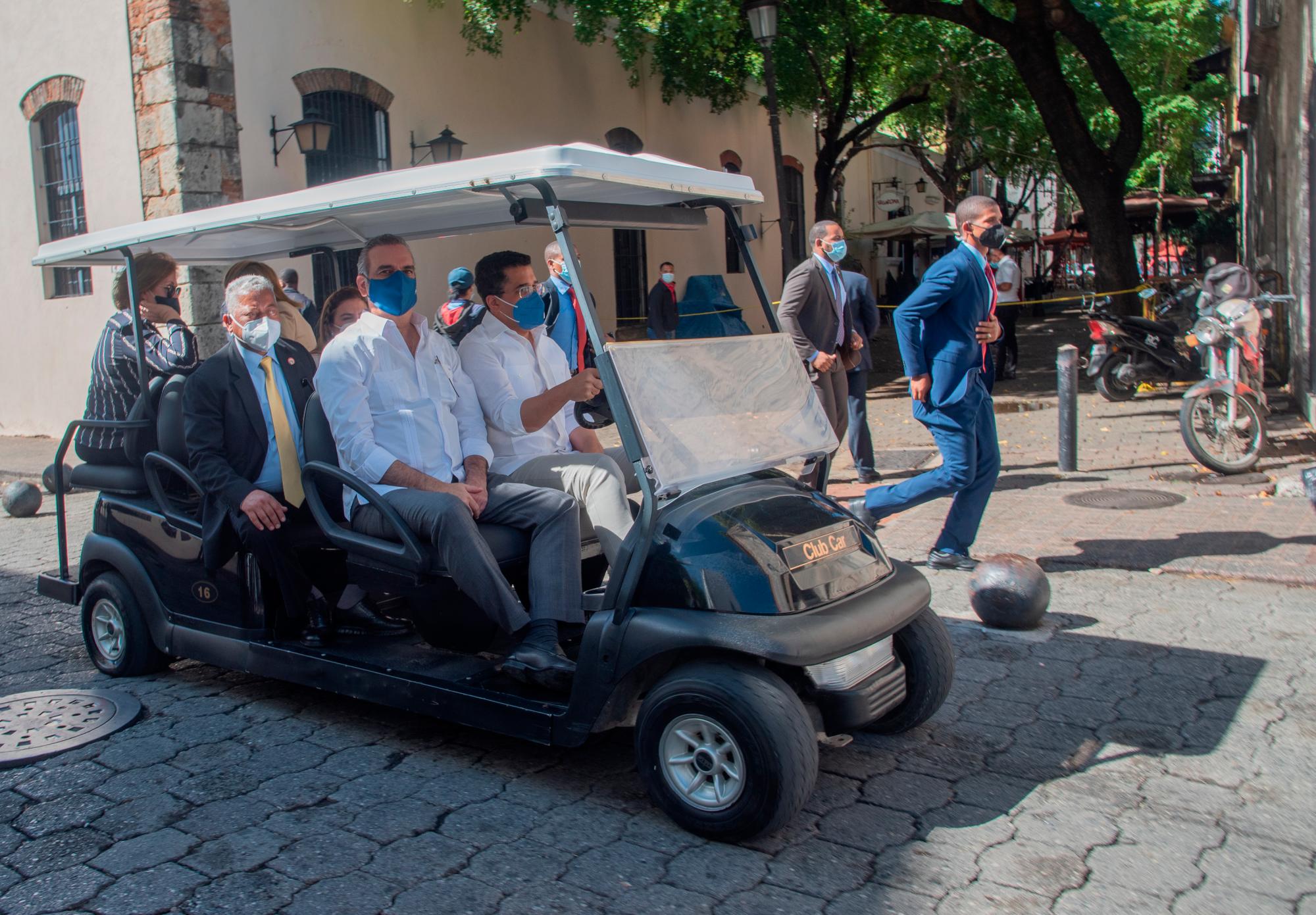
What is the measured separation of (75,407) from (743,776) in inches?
490

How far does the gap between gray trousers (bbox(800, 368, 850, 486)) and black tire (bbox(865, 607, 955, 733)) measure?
375 centimetres

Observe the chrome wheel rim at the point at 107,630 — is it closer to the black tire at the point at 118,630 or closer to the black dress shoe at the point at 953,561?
the black tire at the point at 118,630

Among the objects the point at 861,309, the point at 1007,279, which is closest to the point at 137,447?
the point at 861,309

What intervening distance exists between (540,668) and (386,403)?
1.23 meters

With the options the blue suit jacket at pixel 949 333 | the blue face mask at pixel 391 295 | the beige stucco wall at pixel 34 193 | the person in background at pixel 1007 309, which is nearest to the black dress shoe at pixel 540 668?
the blue face mask at pixel 391 295

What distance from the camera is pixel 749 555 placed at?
339 centimetres

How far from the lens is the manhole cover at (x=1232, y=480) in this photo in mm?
7941

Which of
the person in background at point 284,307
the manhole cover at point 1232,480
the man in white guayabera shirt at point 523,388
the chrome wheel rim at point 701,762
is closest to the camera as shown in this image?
the chrome wheel rim at point 701,762

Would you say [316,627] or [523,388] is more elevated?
[523,388]

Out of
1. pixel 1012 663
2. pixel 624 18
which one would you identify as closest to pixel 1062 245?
pixel 624 18

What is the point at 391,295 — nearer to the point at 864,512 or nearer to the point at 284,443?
the point at 284,443

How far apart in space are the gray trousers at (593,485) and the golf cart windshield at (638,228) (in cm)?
46

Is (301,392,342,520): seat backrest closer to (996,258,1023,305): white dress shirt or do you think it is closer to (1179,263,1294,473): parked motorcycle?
(1179,263,1294,473): parked motorcycle

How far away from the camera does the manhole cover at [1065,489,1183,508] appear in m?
7.58
